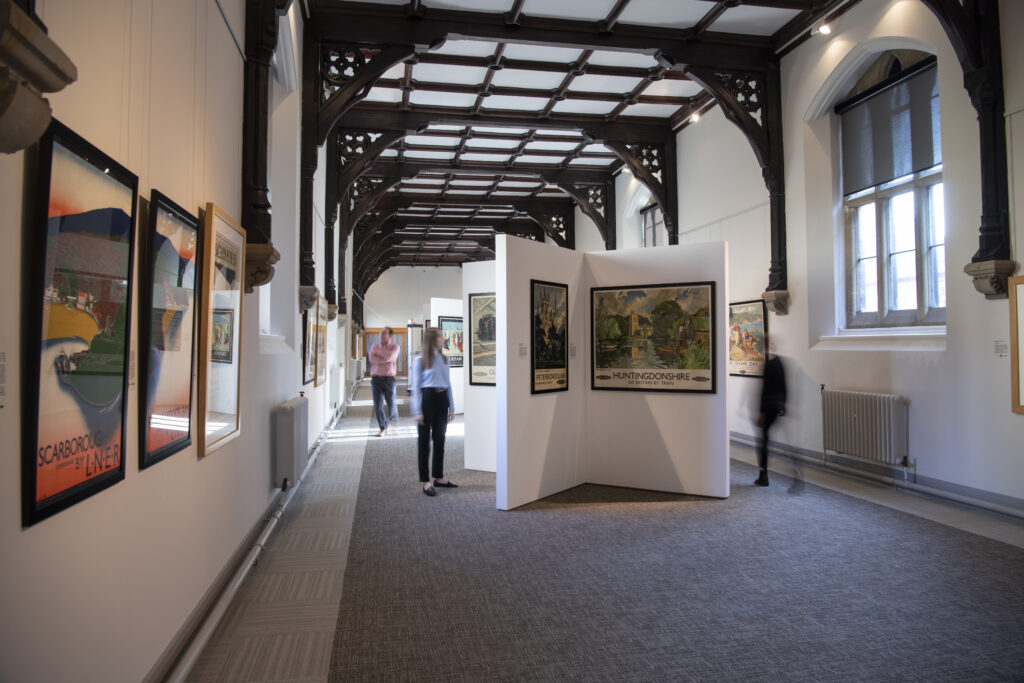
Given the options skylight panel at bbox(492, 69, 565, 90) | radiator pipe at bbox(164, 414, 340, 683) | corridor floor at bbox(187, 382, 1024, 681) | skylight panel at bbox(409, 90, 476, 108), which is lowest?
corridor floor at bbox(187, 382, 1024, 681)

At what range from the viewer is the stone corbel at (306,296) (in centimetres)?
695

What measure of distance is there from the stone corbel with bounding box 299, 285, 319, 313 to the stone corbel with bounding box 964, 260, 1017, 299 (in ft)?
20.5

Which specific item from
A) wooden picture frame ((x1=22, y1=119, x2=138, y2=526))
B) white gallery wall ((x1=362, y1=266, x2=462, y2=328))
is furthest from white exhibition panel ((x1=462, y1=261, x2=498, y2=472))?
white gallery wall ((x1=362, y1=266, x2=462, y2=328))

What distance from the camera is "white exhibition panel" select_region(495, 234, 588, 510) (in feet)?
18.6

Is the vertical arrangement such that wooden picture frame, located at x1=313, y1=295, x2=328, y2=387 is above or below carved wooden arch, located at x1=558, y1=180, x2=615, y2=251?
below

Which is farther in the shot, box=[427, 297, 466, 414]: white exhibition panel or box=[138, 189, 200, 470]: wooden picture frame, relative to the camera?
box=[427, 297, 466, 414]: white exhibition panel

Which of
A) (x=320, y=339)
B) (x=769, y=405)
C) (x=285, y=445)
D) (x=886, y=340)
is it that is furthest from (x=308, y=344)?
(x=886, y=340)

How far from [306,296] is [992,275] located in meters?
6.43

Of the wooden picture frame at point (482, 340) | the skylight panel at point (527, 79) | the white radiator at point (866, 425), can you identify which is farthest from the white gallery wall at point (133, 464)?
the white radiator at point (866, 425)

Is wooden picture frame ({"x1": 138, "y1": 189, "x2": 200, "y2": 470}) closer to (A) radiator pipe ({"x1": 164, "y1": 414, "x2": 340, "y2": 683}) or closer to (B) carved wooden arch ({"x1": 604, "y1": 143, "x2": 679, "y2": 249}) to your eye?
(A) radiator pipe ({"x1": 164, "y1": 414, "x2": 340, "y2": 683})

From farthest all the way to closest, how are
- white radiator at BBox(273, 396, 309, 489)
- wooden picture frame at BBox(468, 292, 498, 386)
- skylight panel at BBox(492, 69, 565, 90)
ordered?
skylight panel at BBox(492, 69, 565, 90)
wooden picture frame at BBox(468, 292, 498, 386)
white radiator at BBox(273, 396, 309, 489)

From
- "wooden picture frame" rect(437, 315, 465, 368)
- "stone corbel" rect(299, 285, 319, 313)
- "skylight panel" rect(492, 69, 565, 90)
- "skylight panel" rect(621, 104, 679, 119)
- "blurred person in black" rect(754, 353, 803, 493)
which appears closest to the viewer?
"blurred person in black" rect(754, 353, 803, 493)

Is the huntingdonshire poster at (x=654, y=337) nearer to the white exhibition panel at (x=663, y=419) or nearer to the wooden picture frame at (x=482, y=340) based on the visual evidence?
the white exhibition panel at (x=663, y=419)

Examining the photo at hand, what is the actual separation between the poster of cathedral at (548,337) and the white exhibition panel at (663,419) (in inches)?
16.8
